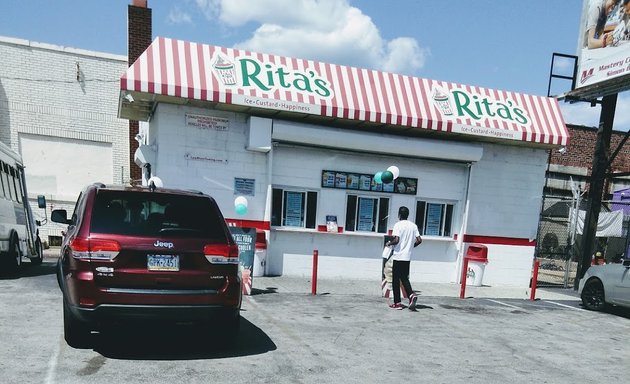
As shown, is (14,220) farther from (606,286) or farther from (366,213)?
(606,286)

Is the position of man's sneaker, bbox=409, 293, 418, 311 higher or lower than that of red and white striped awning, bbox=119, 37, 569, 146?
lower

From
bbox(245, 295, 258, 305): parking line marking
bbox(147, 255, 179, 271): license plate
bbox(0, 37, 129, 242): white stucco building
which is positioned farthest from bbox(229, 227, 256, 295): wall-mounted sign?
bbox(0, 37, 129, 242): white stucco building

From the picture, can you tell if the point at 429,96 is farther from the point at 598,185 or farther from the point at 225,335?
the point at 225,335

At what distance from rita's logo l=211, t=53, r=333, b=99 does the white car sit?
23.6ft

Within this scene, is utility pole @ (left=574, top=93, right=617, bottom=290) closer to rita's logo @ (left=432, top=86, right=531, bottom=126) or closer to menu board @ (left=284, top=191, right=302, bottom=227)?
rita's logo @ (left=432, top=86, right=531, bottom=126)

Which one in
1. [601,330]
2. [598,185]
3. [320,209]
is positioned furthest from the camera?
[598,185]

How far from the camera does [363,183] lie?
1164 centimetres

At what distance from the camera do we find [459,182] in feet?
41.0

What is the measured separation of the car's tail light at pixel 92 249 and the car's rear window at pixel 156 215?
0.46 feet

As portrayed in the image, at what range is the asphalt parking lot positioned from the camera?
448 centimetres

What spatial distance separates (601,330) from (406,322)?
11.8 feet

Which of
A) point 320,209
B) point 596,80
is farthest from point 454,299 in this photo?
point 596,80

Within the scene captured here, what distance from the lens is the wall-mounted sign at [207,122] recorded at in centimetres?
1032

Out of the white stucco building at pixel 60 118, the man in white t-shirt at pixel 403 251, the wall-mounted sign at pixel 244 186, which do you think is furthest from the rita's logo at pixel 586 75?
the white stucco building at pixel 60 118
